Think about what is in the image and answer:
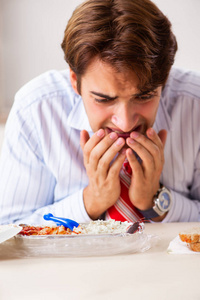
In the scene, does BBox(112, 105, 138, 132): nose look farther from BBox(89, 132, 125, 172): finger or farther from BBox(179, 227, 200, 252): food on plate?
BBox(179, 227, 200, 252): food on plate

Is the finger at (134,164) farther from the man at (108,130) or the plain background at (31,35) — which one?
the plain background at (31,35)

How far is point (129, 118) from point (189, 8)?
1.58m

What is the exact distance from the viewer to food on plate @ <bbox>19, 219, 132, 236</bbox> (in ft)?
3.05

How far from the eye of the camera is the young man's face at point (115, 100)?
118cm

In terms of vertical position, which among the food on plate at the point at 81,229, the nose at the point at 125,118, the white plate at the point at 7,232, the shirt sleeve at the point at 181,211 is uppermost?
the nose at the point at 125,118

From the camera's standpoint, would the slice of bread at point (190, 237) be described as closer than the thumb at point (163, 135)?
Yes

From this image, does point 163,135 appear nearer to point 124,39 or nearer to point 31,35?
point 124,39

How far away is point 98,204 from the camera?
4.31 ft

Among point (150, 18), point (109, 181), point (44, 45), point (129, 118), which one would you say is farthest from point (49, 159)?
point (44, 45)

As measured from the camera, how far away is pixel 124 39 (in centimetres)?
117

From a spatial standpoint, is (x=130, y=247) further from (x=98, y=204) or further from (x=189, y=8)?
(x=189, y=8)

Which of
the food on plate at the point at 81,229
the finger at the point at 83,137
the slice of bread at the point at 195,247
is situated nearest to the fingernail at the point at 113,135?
the finger at the point at 83,137

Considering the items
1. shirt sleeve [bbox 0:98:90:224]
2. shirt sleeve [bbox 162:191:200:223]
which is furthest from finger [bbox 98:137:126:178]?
shirt sleeve [bbox 162:191:200:223]

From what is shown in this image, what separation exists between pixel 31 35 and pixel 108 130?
4.33 feet
